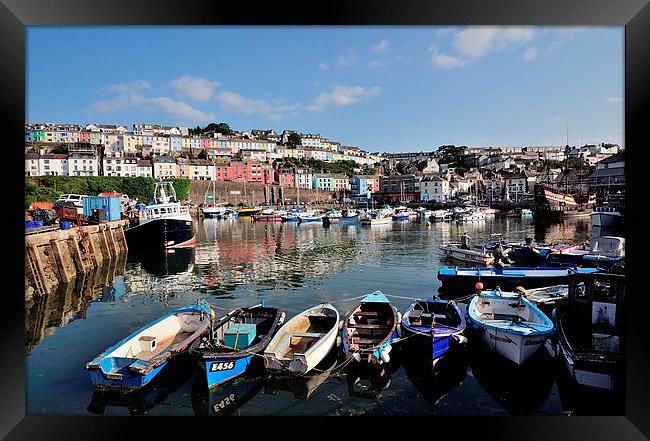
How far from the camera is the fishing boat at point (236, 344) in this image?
18.2 ft

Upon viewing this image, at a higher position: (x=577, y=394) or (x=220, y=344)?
(x=220, y=344)

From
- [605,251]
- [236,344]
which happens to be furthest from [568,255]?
[236,344]

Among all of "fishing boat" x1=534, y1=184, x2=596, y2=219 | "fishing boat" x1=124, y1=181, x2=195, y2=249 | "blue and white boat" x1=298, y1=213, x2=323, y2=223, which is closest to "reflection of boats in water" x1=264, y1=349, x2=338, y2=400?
"fishing boat" x1=124, y1=181, x2=195, y2=249

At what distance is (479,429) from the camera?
133 inches

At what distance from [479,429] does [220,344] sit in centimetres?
389

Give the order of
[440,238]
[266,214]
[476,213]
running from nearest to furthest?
1. [440,238]
2. [476,213]
3. [266,214]

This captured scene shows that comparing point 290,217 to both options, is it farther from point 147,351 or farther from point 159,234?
point 147,351

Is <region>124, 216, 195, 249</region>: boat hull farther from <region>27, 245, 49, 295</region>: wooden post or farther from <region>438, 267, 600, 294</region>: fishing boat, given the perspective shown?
<region>438, 267, 600, 294</region>: fishing boat

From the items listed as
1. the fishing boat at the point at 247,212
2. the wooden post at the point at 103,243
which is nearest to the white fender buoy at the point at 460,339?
the wooden post at the point at 103,243

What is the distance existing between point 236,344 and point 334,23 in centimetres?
473

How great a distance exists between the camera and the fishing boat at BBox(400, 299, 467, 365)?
619 cm

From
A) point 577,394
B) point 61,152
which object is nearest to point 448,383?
point 577,394

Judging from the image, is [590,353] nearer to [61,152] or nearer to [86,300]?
[86,300]

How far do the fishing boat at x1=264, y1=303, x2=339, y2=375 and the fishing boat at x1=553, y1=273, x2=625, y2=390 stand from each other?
130 inches
